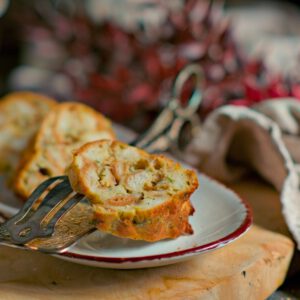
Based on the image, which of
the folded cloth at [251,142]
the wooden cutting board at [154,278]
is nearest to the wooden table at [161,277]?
the wooden cutting board at [154,278]

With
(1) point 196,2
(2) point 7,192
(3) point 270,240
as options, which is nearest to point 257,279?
(3) point 270,240

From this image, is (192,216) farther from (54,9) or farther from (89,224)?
(54,9)

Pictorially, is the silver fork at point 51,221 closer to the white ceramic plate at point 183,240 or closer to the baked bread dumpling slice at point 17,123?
the white ceramic plate at point 183,240

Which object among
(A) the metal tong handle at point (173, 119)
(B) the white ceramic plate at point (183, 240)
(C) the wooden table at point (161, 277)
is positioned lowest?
(C) the wooden table at point (161, 277)

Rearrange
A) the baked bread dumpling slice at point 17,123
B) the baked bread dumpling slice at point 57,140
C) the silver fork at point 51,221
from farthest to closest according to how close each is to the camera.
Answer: the baked bread dumpling slice at point 17,123 < the baked bread dumpling slice at point 57,140 < the silver fork at point 51,221

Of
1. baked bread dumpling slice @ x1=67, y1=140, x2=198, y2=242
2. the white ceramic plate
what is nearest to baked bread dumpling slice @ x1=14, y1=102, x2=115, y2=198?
the white ceramic plate

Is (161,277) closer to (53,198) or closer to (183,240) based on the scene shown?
(183,240)
